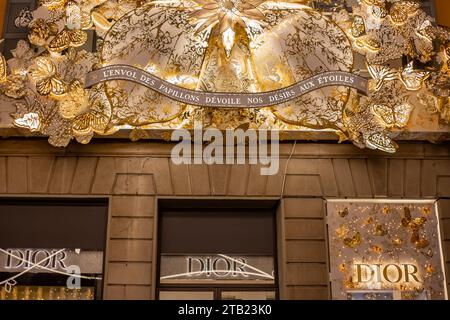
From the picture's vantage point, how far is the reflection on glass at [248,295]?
32.9 ft

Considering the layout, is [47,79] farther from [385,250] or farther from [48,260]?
[385,250]

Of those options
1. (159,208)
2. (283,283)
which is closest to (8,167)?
(159,208)

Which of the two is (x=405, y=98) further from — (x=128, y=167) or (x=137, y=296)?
(x=137, y=296)

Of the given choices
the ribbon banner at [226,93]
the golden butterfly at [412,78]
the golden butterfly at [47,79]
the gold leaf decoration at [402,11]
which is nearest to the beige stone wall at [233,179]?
the golden butterfly at [412,78]

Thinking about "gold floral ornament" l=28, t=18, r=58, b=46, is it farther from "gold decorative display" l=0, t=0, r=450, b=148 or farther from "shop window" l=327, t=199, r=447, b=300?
"shop window" l=327, t=199, r=447, b=300

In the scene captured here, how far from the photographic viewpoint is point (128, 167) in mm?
10242

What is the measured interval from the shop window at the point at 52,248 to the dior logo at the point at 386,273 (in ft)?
13.7

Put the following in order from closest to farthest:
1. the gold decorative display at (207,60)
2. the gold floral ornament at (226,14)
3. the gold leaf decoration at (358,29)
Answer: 1. the gold floral ornament at (226,14)
2. the gold decorative display at (207,60)
3. the gold leaf decoration at (358,29)

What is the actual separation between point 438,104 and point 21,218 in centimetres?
709

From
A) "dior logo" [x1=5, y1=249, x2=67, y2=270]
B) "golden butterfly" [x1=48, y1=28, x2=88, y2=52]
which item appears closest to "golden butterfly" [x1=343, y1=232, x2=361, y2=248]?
"dior logo" [x1=5, y1=249, x2=67, y2=270]

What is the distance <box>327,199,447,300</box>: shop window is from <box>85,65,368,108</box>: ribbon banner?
209 centimetres

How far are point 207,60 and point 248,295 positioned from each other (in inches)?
150

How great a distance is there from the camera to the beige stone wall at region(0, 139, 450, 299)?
10000 millimetres

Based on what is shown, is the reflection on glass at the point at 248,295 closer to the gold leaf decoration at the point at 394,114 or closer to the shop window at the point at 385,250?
the shop window at the point at 385,250
